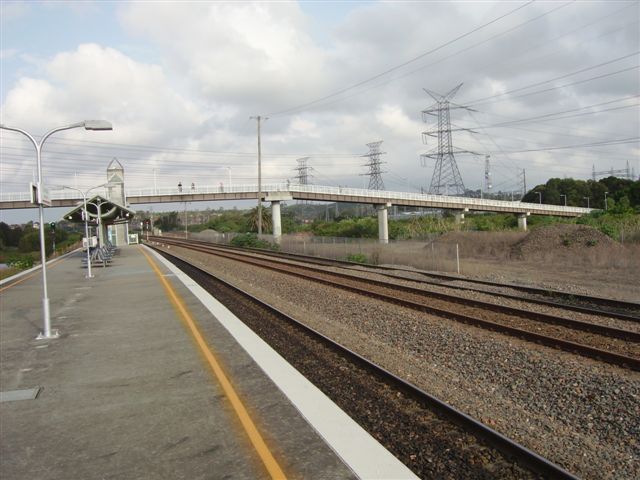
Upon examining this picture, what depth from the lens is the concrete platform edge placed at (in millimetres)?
4617

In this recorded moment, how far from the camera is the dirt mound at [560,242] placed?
29.4m

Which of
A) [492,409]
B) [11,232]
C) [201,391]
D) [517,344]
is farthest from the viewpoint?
[11,232]

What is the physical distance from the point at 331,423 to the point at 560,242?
2915 cm

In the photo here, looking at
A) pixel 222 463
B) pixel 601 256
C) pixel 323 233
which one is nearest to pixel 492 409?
pixel 222 463

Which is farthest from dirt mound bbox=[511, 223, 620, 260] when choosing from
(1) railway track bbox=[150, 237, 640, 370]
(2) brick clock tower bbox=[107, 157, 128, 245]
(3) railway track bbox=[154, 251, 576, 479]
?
(2) brick clock tower bbox=[107, 157, 128, 245]

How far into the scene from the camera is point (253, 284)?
828 inches

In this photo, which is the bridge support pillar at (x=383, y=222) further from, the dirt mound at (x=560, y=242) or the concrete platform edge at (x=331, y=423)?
the concrete platform edge at (x=331, y=423)

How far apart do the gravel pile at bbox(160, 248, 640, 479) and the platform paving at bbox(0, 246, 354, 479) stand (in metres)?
2.22

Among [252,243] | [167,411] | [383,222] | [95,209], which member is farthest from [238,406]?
[383,222]

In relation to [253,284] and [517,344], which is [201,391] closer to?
[517,344]

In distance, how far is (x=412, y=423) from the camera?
5789mm

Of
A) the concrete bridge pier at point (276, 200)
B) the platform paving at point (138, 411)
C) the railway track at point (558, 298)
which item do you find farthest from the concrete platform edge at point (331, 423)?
the concrete bridge pier at point (276, 200)

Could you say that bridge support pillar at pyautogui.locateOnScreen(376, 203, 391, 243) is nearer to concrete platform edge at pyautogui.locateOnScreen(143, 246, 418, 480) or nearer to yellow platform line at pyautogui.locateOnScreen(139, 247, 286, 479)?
yellow platform line at pyautogui.locateOnScreen(139, 247, 286, 479)

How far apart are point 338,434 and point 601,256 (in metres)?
25.1
